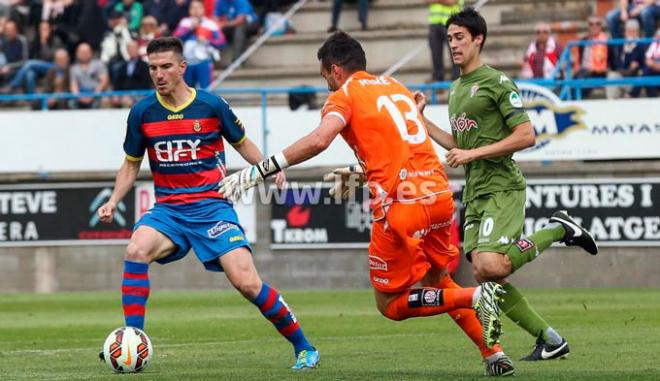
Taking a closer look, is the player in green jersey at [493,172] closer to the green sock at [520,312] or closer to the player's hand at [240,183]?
the green sock at [520,312]

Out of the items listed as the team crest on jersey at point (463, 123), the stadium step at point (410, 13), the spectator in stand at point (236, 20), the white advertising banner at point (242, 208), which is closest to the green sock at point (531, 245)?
the team crest on jersey at point (463, 123)

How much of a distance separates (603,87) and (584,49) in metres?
1.03

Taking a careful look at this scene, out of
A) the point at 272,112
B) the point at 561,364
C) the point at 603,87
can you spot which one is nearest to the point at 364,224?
the point at 272,112

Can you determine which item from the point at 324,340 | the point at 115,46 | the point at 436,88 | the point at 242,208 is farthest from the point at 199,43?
the point at 324,340

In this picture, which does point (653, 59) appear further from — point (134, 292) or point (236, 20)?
point (134, 292)

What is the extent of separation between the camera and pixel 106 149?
2169cm

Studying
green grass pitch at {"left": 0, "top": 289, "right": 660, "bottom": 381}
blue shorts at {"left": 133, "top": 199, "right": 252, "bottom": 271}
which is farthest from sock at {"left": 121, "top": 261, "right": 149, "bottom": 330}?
green grass pitch at {"left": 0, "top": 289, "right": 660, "bottom": 381}

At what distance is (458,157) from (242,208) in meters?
12.1

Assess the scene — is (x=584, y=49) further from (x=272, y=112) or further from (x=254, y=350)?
(x=254, y=350)

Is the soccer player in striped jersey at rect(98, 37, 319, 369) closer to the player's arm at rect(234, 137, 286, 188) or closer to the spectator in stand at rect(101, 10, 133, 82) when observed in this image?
the player's arm at rect(234, 137, 286, 188)

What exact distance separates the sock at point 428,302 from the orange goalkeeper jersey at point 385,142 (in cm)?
64

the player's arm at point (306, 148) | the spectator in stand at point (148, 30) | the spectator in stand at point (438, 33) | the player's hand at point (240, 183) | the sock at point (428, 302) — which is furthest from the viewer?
the spectator in stand at point (148, 30)

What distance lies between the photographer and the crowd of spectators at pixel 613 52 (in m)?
21.0

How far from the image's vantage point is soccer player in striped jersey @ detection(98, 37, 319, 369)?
1004 centimetres
